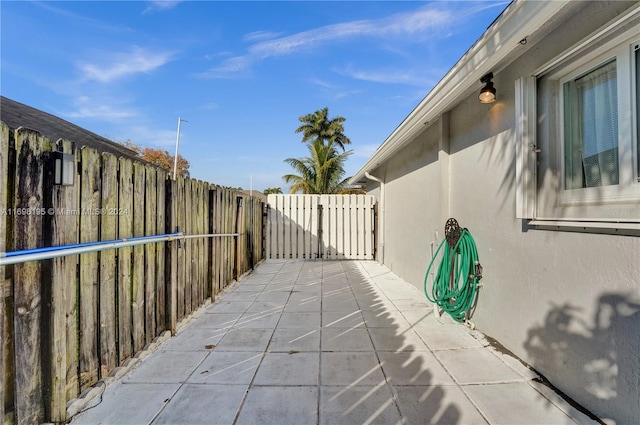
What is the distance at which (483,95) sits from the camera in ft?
8.21

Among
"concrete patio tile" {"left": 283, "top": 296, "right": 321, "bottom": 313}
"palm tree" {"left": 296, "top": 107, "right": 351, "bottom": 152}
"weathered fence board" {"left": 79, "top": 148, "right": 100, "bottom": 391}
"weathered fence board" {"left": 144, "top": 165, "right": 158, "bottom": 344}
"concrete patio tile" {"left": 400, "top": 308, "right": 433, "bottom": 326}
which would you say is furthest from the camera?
"palm tree" {"left": 296, "top": 107, "right": 351, "bottom": 152}

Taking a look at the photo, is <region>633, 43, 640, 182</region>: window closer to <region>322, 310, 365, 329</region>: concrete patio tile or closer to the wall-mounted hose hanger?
the wall-mounted hose hanger

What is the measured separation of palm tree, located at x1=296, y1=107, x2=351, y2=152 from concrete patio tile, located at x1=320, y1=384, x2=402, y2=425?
65.7ft

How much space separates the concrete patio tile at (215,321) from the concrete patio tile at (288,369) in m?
0.94

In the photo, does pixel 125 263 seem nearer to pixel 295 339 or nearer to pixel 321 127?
pixel 295 339

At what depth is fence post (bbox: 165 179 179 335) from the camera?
2748 mm

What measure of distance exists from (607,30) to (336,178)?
48.6 feet

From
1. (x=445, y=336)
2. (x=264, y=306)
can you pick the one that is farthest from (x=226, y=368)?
(x=445, y=336)

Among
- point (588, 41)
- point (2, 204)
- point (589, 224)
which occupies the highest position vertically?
point (588, 41)

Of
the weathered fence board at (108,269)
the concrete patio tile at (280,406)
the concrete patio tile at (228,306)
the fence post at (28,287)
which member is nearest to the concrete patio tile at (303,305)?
the concrete patio tile at (228,306)

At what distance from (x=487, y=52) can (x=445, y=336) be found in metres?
2.54

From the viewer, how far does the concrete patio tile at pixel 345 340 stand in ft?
8.32

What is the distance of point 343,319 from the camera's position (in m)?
3.28

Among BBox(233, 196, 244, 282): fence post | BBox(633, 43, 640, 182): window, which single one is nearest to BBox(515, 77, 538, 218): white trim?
BBox(633, 43, 640, 182): window
